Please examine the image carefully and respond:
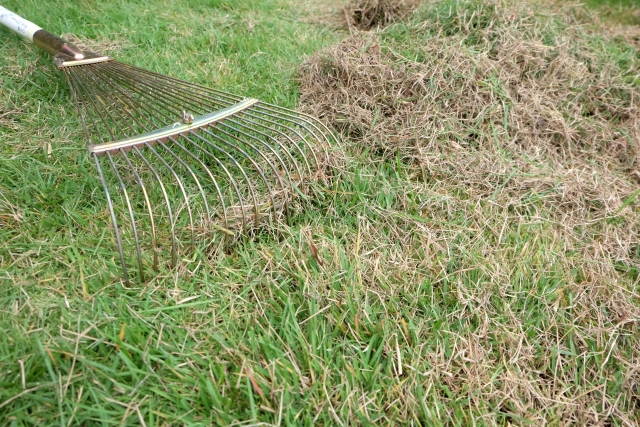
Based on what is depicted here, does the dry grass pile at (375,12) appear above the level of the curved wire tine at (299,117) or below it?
above

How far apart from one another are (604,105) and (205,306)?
2.43 meters

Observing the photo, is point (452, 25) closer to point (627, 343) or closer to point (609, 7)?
point (627, 343)

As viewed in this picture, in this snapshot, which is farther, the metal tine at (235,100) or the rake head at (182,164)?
the metal tine at (235,100)

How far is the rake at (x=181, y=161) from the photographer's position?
63.6 inches

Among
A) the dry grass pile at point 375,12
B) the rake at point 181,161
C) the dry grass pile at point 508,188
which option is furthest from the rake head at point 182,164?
the dry grass pile at point 375,12

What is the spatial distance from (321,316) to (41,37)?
2032 mm

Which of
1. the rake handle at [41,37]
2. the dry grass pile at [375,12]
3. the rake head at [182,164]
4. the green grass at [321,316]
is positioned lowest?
the green grass at [321,316]

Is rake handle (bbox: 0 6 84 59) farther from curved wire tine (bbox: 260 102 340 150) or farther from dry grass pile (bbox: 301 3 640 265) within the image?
dry grass pile (bbox: 301 3 640 265)

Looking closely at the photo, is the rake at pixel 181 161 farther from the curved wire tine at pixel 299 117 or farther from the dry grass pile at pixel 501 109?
the dry grass pile at pixel 501 109

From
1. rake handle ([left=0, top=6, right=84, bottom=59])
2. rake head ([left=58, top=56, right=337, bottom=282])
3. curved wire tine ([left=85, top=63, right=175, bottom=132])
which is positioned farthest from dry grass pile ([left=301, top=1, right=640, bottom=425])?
rake handle ([left=0, top=6, right=84, bottom=59])

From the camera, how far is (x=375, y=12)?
3383mm

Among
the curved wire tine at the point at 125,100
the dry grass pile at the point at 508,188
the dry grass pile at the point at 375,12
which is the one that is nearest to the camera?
the dry grass pile at the point at 508,188

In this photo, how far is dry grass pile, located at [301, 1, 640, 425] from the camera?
142 centimetres

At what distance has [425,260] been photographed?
5.35 ft
